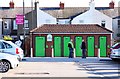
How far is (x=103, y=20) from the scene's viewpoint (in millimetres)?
59875

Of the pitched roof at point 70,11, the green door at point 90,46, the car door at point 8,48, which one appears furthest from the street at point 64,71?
the pitched roof at point 70,11

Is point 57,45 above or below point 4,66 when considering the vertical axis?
above

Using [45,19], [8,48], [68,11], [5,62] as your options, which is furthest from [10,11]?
[5,62]

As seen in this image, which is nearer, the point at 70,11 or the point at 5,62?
the point at 5,62

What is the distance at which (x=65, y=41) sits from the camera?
34469 millimetres

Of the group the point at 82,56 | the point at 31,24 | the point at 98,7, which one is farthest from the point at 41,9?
the point at 82,56

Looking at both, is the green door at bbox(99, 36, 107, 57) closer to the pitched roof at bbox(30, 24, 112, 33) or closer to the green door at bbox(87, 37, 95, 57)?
the green door at bbox(87, 37, 95, 57)

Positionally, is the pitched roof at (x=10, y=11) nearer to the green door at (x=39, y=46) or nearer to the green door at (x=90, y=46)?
the green door at (x=39, y=46)

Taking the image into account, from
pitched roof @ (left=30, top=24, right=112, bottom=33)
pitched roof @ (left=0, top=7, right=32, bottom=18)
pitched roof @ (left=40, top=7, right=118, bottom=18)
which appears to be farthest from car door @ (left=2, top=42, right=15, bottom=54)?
pitched roof @ (left=0, top=7, right=32, bottom=18)

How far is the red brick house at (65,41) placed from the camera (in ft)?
113

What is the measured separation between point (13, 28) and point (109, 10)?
1586cm

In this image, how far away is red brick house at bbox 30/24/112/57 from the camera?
34.3m

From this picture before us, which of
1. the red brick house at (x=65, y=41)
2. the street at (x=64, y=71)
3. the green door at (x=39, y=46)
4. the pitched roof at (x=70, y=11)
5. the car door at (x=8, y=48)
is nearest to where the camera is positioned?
the street at (x=64, y=71)

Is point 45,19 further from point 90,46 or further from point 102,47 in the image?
point 102,47
